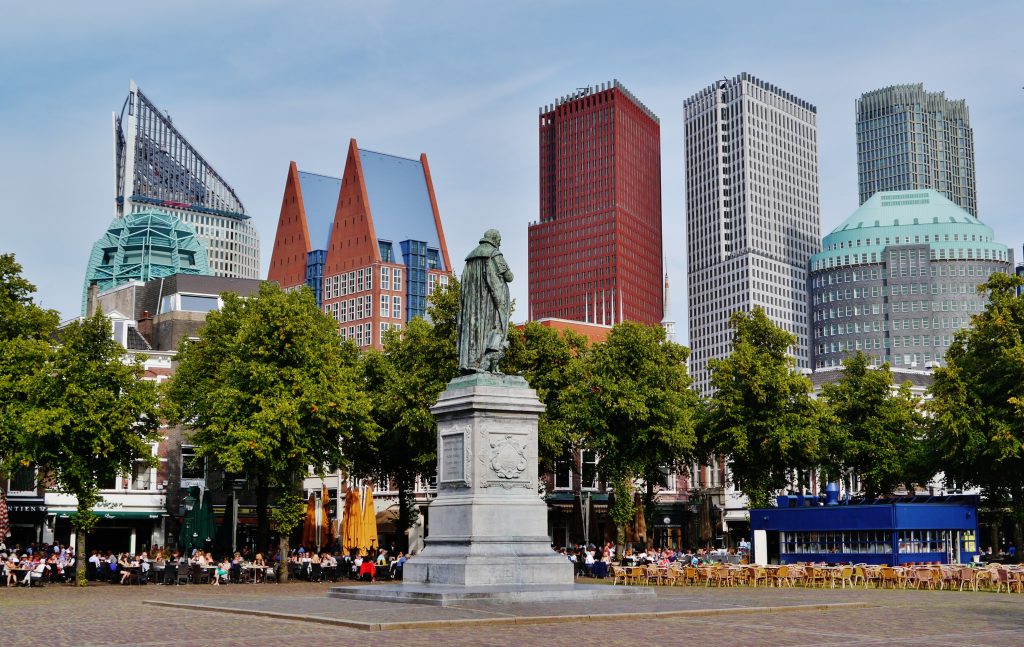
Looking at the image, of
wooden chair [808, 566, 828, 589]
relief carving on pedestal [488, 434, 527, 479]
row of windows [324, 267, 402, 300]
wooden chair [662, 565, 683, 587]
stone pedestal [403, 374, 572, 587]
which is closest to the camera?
stone pedestal [403, 374, 572, 587]

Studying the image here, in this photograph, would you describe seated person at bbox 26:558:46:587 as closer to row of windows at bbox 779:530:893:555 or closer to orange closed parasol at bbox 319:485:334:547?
orange closed parasol at bbox 319:485:334:547

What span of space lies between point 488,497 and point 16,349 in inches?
1030

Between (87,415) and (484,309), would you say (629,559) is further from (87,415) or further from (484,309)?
(484,309)

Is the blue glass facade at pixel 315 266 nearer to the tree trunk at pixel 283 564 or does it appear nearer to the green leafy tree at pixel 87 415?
the tree trunk at pixel 283 564

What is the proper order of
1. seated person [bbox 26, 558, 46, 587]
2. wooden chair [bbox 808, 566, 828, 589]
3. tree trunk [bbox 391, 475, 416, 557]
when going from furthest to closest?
tree trunk [bbox 391, 475, 416, 557], seated person [bbox 26, 558, 46, 587], wooden chair [bbox 808, 566, 828, 589]

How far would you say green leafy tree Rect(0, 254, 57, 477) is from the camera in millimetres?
44438

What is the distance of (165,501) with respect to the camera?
6575cm

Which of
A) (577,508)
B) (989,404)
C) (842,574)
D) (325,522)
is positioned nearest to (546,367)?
(842,574)

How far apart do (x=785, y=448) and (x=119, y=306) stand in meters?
53.9

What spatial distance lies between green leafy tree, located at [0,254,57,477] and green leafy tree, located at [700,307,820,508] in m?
28.8

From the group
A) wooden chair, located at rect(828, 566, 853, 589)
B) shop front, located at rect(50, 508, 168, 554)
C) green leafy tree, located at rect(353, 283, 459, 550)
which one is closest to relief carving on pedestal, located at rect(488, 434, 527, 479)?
wooden chair, located at rect(828, 566, 853, 589)

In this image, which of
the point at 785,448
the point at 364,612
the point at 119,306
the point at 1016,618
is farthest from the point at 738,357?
the point at 119,306

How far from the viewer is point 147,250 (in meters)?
177

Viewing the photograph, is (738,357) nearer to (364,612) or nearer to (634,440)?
(634,440)
